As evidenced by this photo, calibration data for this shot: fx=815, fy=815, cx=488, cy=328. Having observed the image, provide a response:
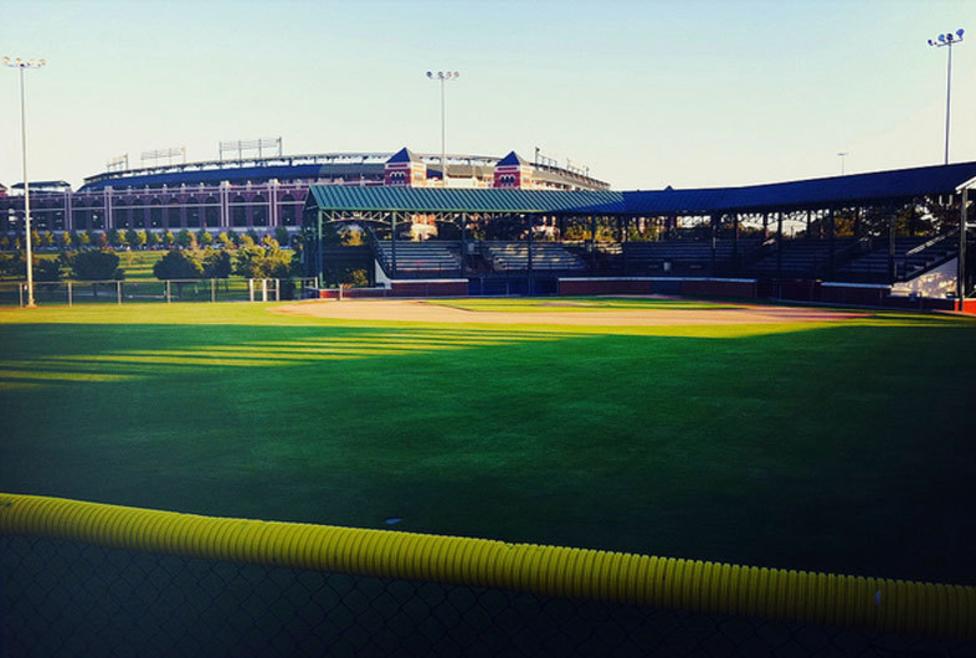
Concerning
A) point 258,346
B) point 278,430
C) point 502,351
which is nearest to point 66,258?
point 258,346

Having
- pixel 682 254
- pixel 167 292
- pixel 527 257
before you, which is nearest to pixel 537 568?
pixel 167 292

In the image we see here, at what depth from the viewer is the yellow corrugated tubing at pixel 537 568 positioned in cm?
296

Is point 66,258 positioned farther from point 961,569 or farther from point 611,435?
point 961,569

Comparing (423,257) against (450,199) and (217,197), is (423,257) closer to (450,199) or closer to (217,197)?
(450,199)

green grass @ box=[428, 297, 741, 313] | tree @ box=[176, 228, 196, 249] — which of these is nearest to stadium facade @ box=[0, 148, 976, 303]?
green grass @ box=[428, 297, 741, 313]

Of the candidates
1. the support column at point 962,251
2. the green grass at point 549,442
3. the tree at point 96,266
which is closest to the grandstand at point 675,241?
the support column at point 962,251

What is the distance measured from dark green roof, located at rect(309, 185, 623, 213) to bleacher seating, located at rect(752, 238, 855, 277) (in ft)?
41.3

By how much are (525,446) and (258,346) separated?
14.2 m

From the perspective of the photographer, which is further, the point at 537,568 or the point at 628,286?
the point at 628,286

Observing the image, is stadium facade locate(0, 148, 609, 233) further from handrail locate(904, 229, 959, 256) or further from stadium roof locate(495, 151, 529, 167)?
handrail locate(904, 229, 959, 256)

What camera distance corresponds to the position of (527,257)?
60938 millimetres

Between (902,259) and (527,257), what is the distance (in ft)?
84.7

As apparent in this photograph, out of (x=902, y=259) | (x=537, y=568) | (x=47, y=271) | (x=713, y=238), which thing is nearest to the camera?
(x=537, y=568)

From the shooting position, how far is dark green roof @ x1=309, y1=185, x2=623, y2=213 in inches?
Result: 2174
